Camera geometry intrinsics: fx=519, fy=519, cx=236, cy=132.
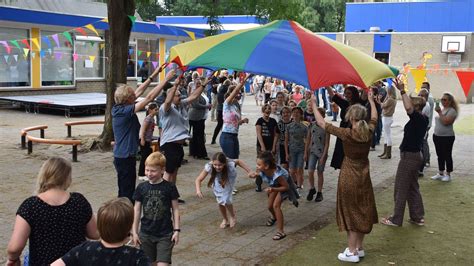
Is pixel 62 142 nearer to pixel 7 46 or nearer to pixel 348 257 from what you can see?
pixel 348 257

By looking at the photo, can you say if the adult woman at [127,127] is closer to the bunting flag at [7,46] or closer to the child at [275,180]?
the child at [275,180]

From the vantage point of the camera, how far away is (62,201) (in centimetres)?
321

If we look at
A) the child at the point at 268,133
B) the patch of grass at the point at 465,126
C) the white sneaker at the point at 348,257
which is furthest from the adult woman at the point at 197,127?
the patch of grass at the point at 465,126

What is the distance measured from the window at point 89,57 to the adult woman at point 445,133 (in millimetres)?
16680

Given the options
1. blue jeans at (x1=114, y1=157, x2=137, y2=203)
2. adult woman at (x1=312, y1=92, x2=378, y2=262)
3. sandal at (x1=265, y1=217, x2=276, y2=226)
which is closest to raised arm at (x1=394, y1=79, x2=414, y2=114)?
adult woman at (x1=312, y1=92, x2=378, y2=262)

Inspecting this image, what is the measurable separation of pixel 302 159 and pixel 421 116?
2.11 meters

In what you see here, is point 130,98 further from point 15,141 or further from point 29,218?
point 15,141

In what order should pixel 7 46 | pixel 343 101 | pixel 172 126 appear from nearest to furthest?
pixel 172 126, pixel 343 101, pixel 7 46

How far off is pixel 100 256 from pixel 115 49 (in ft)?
31.5

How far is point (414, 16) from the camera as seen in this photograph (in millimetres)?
36156

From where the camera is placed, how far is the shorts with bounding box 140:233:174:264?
4.37 metres

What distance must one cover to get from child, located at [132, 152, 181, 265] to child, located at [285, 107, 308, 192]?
155 inches

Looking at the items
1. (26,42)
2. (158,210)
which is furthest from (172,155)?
(26,42)

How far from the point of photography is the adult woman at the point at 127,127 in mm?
A: 5422
